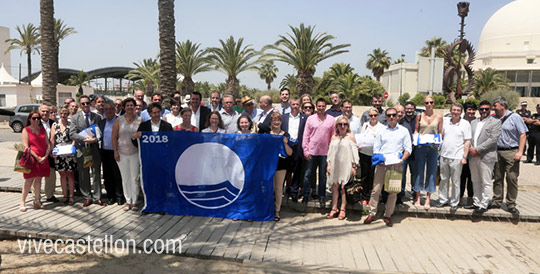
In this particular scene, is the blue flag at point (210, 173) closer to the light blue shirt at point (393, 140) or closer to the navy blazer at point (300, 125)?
the navy blazer at point (300, 125)

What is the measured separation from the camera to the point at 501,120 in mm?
6516

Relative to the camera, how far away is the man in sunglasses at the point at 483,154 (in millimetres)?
6109

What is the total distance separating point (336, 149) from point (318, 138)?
42 centimetres

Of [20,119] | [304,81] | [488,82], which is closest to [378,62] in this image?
[488,82]

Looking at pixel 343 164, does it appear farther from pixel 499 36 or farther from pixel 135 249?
pixel 499 36

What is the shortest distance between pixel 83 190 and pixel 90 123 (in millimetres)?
1256

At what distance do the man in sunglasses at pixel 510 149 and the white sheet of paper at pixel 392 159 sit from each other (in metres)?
2.09

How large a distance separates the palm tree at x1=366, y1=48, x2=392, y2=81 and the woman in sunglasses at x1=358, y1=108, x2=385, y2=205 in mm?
56960

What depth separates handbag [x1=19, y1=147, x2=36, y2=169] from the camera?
602cm

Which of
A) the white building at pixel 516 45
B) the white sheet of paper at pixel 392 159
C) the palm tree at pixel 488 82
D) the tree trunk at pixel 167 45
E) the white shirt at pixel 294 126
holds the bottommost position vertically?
the white sheet of paper at pixel 392 159

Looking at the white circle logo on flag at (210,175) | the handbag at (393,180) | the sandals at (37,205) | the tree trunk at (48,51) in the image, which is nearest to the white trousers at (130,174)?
the white circle logo on flag at (210,175)

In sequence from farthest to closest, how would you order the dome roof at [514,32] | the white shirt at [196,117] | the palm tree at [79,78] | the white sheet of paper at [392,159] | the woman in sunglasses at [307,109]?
the dome roof at [514,32]
the palm tree at [79,78]
the white shirt at [196,117]
the woman in sunglasses at [307,109]
the white sheet of paper at [392,159]


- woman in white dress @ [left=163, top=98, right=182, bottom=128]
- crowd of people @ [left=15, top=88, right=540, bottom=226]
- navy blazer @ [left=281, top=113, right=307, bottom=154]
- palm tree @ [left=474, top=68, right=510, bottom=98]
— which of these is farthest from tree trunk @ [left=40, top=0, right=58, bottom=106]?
palm tree @ [left=474, top=68, right=510, bottom=98]

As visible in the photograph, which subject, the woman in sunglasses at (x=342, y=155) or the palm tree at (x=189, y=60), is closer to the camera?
the woman in sunglasses at (x=342, y=155)
